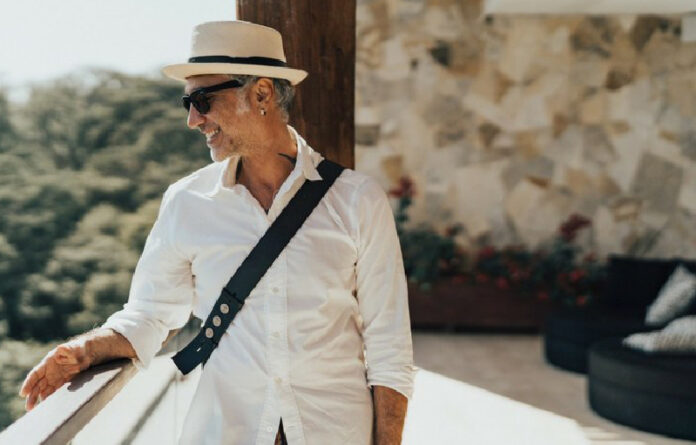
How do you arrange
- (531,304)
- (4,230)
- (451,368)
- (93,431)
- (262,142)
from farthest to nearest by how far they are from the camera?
(4,230) < (531,304) < (451,368) < (262,142) < (93,431)

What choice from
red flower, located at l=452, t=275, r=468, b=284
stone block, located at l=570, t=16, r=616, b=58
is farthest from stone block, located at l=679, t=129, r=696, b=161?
red flower, located at l=452, t=275, r=468, b=284

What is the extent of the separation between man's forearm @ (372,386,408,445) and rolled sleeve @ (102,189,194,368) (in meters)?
0.43

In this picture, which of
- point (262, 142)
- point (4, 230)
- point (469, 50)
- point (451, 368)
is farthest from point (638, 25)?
point (4, 230)

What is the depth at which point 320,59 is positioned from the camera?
2.04m

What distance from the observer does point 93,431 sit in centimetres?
147

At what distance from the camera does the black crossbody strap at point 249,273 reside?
153 cm

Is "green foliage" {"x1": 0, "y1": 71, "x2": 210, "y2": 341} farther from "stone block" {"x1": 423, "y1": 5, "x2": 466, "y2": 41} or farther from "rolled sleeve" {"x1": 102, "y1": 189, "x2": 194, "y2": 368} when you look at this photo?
"rolled sleeve" {"x1": 102, "y1": 189, "x2": 194, "y2": 368}

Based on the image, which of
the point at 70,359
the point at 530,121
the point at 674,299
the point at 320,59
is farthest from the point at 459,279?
the point at 70,359

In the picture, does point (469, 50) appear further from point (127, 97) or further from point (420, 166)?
point (127, 97)

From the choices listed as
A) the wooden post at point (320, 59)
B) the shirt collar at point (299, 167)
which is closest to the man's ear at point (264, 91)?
the shirt collar at point (299, 167)

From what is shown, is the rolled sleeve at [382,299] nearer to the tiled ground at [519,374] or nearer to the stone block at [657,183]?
the tiled ground at [519,374]

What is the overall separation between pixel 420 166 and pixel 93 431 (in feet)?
21.4

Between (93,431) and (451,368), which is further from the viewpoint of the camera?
(451,368)

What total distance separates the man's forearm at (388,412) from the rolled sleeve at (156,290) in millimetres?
429
